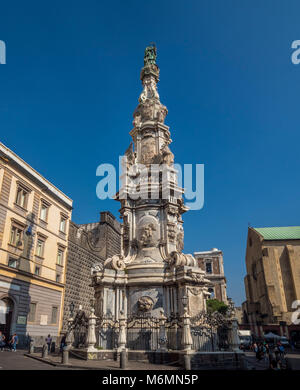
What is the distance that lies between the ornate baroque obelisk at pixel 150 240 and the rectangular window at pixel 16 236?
34.1ft

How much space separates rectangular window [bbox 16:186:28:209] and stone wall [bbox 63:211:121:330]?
7.67 metres

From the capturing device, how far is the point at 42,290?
94.4 ft

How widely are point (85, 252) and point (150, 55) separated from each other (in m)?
23.3

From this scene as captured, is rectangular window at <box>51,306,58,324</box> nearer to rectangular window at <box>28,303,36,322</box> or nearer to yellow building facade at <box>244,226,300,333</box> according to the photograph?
rectangular window at <box>28,303,36,322</box>

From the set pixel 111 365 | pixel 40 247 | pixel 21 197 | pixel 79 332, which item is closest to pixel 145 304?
pixel 79 332

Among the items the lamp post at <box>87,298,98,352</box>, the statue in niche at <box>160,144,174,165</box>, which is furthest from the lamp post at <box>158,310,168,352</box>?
the statue in niche at <box>160,144,174,165</box>

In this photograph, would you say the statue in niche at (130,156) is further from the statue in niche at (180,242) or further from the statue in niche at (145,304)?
the statue in niche at (145,304)

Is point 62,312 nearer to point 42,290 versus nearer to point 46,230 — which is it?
point 42,290

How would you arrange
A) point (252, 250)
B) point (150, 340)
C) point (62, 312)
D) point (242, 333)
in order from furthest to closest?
point (252, 250) → point (242, 333) → point (62, 312) → point (150, 340)

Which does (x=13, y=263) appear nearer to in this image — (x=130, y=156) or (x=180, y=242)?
(x=130, y=156)

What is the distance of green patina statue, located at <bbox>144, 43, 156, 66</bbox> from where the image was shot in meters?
27.3

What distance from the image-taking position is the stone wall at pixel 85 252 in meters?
33.9
